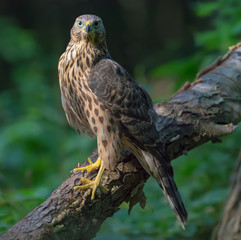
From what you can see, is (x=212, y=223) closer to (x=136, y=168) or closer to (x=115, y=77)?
(x=136, y=168)

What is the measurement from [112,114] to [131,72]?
229 inches

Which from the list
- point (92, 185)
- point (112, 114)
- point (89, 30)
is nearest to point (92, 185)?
point (92, 185)

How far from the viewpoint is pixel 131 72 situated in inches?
362

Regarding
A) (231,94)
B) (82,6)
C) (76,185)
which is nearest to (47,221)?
(76,185)

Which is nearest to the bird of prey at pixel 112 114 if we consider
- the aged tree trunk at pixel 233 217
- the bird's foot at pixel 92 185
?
the bird's foot at pixel 92 185

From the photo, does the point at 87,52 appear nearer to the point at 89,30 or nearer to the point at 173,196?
the point at 89,30

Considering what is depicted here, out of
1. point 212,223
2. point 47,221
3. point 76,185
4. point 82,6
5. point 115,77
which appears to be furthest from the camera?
point 82,6

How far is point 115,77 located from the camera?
353 centimetres

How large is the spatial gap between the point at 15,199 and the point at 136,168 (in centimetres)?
104

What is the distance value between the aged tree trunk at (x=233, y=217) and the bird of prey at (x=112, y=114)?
603 millimetres

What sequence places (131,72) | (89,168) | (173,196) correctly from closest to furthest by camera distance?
(173,196)
(89,168)
(131,72)

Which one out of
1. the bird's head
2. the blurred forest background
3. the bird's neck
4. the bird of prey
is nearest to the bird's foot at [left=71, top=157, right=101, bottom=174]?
the bird of prey

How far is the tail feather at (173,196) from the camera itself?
11.0 feet

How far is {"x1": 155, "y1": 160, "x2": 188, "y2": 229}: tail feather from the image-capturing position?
336cm
